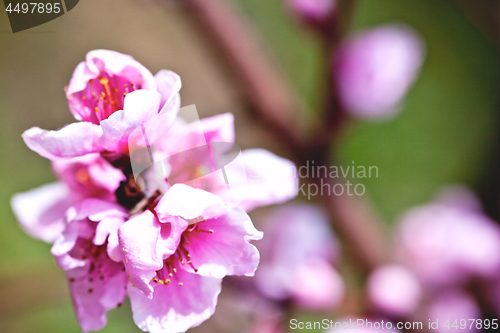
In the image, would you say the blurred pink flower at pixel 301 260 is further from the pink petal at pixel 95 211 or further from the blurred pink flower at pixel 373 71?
the pink petal at pixel 95 211

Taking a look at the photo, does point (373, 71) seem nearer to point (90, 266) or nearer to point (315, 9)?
point (315, 9)

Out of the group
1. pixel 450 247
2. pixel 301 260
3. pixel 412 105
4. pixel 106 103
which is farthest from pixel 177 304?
pixel 412 105

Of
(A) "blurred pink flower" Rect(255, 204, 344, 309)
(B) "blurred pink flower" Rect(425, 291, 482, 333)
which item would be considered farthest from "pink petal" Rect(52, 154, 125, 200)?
(B) "blurred pink flower" Rect(425, 291, 482, 333)

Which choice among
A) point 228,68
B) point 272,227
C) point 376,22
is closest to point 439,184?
point 376,22

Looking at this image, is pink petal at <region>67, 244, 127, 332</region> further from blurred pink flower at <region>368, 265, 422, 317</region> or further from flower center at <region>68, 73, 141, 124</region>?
blurred pink flower at <region>368, 265, 422, 317</region>

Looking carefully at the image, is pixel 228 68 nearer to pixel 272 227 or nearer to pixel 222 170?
pixel 272 227

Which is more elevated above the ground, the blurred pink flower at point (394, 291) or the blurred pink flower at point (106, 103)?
the blurred pink flower at point (106, 103)

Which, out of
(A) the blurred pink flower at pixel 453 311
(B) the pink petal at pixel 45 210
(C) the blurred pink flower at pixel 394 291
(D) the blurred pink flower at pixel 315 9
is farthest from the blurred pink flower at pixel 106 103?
(A) the blurred pink flower at pixel 453 311
